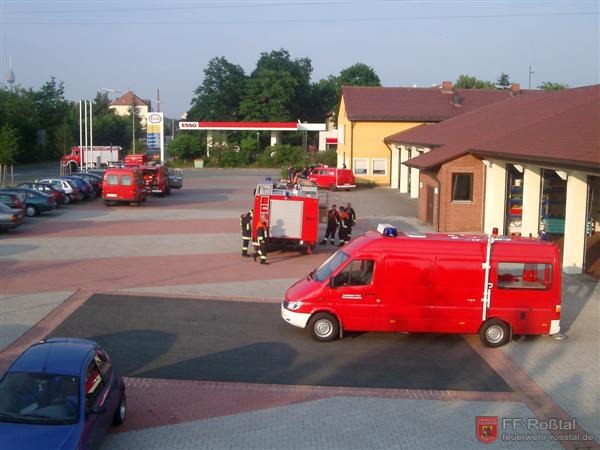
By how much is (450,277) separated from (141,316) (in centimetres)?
650

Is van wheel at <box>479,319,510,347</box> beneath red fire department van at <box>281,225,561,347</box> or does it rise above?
beneath

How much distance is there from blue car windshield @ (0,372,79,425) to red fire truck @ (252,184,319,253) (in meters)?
14.4

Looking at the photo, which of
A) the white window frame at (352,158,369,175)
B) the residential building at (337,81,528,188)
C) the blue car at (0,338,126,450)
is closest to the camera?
the blue car at (0,338,126,450)

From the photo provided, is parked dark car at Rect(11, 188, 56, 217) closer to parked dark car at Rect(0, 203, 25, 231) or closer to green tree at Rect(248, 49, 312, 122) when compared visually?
parked dark car at Rect(0, 203, 25, 231)

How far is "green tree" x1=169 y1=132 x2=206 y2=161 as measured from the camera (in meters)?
78.1

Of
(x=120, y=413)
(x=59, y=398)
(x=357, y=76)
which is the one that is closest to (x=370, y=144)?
(x=120, y=413)

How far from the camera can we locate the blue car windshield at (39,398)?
788cm

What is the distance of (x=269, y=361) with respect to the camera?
12508 millimetres

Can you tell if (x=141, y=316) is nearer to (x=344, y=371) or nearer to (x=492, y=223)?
(x=344, y=371)

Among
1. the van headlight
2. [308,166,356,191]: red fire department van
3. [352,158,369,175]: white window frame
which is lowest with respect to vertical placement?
the van headlight

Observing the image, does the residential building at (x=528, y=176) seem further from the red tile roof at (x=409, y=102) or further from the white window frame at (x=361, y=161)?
the white window frame at (x=361, y=161)

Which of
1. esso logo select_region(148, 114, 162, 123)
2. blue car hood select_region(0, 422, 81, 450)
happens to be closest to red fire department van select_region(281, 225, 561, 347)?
blue car hood select_region(0, 422, 81, 450)

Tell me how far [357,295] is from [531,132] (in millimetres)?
13633

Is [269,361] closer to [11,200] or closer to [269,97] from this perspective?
[11,200]
